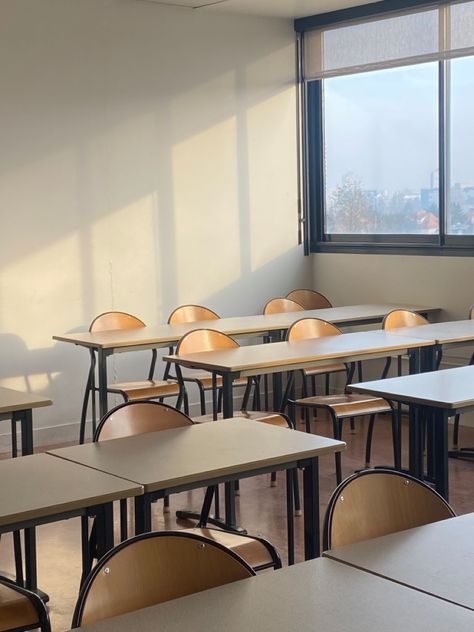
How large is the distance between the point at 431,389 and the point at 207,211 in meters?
3.53

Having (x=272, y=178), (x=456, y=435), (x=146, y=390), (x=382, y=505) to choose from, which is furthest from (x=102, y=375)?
(x=382, y=505)

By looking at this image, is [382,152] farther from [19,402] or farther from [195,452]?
[195,452]

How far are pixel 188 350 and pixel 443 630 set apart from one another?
3.57 m

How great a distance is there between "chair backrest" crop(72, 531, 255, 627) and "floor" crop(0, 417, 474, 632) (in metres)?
1.55

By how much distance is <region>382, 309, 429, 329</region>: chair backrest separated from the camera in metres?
6.01

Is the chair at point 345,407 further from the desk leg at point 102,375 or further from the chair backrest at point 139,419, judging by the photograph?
the chair backrest at point 139,419

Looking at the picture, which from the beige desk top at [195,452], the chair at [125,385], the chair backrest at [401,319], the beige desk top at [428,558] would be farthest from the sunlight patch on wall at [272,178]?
the beige desk top at [428,558]

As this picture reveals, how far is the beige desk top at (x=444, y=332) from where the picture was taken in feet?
17.8

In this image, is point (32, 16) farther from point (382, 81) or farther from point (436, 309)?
point (436, 309)

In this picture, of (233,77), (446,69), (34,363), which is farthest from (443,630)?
(233,77)

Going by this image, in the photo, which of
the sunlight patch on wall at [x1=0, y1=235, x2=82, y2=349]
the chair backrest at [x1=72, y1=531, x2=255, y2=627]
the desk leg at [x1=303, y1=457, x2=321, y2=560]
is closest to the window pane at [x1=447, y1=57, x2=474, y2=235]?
the sunlight patch on wall at [x1=0, y1=235, x2=82, y2=349]

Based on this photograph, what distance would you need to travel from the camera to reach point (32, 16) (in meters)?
6.35

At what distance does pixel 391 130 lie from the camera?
7285 mm

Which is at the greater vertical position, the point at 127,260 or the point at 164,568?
the point at 127,260
